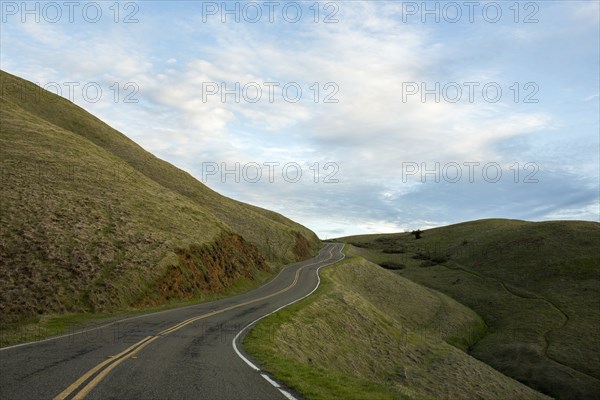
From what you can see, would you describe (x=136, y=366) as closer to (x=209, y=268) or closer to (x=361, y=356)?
(x=361, y=356)

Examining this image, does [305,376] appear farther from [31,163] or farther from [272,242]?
[272,242]

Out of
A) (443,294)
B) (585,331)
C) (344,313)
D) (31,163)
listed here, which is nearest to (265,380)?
(344,313)

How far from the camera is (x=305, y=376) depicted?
45.3 ft

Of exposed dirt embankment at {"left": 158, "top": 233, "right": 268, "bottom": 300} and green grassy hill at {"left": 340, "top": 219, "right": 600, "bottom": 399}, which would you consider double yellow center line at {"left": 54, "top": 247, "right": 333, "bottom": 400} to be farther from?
green grassy hill at {"left": 340, "top": 219, "right": 600, "bottom": 399}

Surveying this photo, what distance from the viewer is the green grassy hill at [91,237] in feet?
92.7

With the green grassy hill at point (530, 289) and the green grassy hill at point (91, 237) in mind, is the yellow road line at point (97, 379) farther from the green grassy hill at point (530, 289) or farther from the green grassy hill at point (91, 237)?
the green grassy hill at point (530, 289)

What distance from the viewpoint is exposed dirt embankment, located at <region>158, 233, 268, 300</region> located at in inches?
1439

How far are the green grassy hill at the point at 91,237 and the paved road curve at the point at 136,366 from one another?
7.97 meters

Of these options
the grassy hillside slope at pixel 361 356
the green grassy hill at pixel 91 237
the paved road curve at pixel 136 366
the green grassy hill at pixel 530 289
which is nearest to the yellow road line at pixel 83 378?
the paved road curve at pixel 136 366

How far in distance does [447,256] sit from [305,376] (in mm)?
81380

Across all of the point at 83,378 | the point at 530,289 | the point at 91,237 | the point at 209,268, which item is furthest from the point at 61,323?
the point at 530,289

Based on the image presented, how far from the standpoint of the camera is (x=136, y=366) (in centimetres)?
1246

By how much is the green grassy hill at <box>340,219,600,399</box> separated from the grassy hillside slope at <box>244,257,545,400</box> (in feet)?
15.7

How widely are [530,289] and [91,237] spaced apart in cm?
5930
